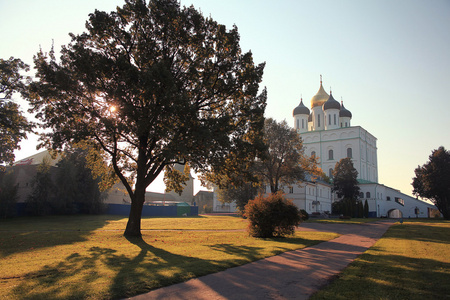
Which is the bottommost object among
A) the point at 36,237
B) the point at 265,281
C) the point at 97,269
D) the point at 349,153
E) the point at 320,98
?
the point at 36,237

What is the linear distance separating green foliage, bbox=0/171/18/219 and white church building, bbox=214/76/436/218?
149ft

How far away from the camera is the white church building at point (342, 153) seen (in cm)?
7644

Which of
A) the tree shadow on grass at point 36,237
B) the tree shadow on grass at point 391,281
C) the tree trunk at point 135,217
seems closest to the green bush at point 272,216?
the tree trunk at point 135,217

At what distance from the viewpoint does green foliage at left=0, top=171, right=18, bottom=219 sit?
37.5m

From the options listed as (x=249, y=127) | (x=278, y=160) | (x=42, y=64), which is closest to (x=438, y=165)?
(x=278, y=160)

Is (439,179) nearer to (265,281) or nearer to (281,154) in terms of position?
(281,154)

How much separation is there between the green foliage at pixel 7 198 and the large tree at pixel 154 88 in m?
25.7

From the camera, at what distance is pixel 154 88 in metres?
15.6

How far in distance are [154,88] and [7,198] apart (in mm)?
32752

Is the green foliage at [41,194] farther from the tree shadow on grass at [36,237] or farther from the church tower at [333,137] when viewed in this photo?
the church tower at [333,137]

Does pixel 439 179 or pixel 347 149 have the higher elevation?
pixel 347 149

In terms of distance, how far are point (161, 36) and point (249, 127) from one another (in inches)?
292

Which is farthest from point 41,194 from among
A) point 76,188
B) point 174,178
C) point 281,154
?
point 281,154

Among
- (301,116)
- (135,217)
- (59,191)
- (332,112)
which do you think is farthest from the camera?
(301,116)
